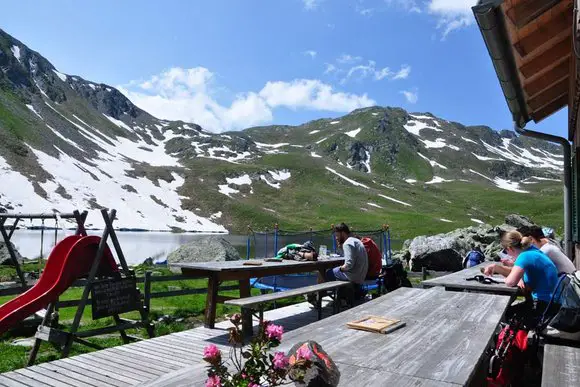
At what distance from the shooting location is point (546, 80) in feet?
33.0

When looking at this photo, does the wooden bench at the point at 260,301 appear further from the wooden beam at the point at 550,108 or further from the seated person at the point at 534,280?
the wooden beam at the point at 550,108

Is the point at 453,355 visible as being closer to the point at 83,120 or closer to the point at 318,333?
the point at 318,333

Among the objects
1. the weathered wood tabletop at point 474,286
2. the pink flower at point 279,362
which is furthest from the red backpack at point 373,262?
the pink flower at point 279,362

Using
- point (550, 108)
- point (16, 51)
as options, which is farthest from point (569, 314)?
point (16, 51)

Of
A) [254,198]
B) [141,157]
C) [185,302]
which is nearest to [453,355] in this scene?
[185,302]

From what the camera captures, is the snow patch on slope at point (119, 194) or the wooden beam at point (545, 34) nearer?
the wooden beam at point (545, 34)

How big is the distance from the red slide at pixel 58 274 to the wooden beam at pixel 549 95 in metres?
9.83

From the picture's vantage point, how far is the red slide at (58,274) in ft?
24.8

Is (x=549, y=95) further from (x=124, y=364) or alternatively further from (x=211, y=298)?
(x=124, y=364)

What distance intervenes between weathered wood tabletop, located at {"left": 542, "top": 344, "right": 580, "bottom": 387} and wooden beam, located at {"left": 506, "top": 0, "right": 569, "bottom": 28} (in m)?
4.28

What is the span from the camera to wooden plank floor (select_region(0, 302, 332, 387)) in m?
6.30

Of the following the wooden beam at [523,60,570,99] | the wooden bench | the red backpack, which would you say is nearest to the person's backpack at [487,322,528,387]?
the wooden bench

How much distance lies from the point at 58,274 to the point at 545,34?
901cm

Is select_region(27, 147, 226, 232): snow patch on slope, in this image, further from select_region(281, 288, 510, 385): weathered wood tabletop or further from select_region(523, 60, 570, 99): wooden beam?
select_region(281, 288, 510, 385): weathered wood tabletop
